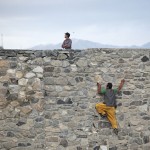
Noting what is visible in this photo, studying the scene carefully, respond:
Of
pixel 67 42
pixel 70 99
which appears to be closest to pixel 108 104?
pixel 70 99

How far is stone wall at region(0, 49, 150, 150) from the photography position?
9656 millimetres

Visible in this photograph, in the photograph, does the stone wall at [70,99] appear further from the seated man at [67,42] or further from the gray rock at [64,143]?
the seated man at [67,42]

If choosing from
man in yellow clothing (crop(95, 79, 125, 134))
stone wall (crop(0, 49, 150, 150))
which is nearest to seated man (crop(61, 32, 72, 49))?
stone wall (crop(0, 49, 150, 150))

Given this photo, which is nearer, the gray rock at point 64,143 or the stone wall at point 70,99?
the stone wall at point 70,99

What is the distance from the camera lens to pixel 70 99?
10.1 meters

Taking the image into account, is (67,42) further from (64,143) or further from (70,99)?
(64,143)

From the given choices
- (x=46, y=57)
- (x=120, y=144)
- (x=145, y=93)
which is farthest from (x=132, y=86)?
(x=46, y=57)

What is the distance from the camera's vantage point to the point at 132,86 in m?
10.6

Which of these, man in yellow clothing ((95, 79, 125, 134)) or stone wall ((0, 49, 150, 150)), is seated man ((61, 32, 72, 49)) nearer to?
stone wall ((0, 49, 150, 150))

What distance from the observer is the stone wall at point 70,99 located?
9.66m

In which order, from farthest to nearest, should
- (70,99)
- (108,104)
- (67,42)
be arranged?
(67,42) → (108,104) → (70,99)

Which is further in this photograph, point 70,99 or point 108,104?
point 108,104

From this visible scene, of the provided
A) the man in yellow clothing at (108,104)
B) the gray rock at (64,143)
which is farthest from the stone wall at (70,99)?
the man in yellow clothing at (108,104)

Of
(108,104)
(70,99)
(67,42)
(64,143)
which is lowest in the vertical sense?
(64,143)
